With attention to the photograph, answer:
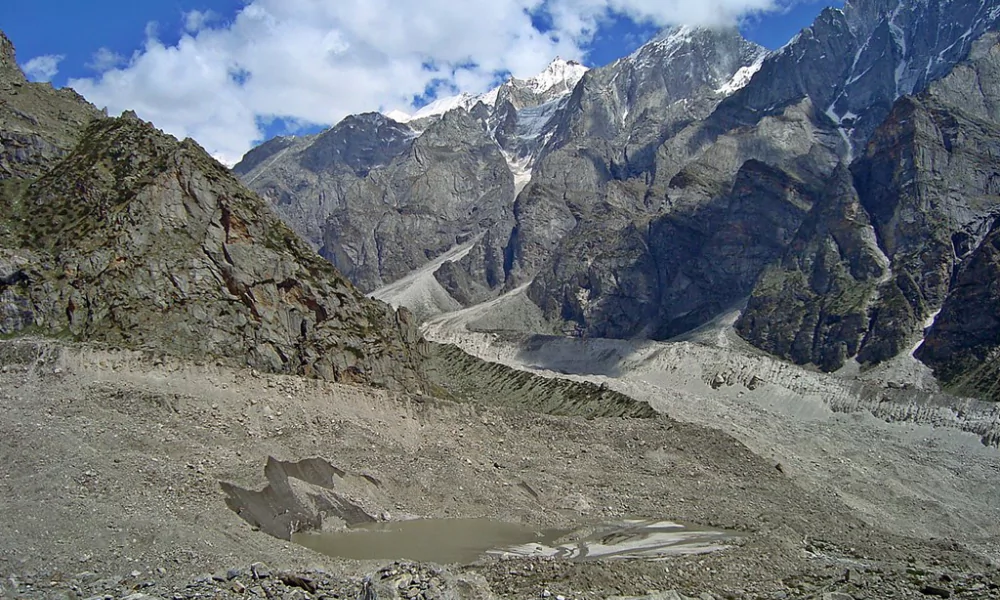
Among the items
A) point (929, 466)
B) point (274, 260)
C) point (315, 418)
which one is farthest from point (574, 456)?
point (929, 466)

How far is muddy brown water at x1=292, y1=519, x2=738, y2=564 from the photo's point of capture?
46.2m

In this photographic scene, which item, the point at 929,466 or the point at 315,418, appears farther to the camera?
the point at 929,466

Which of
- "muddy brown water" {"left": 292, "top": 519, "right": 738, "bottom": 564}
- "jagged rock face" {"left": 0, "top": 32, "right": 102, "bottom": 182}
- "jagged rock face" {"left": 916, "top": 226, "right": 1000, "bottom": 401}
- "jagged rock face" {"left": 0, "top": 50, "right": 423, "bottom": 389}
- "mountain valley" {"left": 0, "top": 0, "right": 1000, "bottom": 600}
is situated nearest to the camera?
"mountain valley" {"left": 0, "top": 0, "right": 1000, "bottom": 600}

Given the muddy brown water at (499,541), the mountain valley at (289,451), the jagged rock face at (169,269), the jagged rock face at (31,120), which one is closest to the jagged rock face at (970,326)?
the mountain valley at (289,451)

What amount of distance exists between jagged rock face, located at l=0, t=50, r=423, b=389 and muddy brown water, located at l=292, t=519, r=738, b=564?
2187cm

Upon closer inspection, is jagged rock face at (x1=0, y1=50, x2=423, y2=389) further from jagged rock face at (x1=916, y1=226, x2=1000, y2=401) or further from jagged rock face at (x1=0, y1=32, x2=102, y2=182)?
jagged rock face at (x1=916, y1=226, x2=1000, y2=401)

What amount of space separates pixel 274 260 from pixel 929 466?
244 ft

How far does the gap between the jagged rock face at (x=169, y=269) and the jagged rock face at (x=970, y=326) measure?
123m

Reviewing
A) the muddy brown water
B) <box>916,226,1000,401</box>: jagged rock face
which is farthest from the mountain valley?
<box>916,226,1000,401</box>: jagged rock face

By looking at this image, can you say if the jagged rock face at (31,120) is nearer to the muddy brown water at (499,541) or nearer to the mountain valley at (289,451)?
the mountain valley at (289,451)

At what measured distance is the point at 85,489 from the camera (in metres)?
41.8

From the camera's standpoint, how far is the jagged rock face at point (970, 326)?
163 metres

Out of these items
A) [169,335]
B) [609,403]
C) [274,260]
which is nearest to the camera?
[169,335]

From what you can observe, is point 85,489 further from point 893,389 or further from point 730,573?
point 893,389
